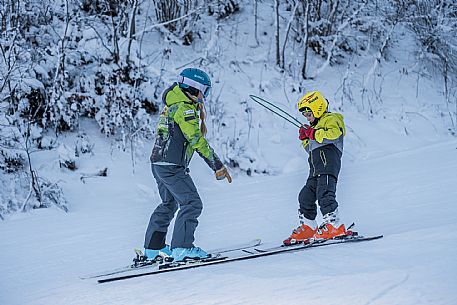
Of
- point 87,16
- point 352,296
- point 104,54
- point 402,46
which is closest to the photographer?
point 352,296

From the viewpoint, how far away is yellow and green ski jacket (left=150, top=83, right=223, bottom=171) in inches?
167

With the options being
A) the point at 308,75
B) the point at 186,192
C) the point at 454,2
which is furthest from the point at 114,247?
the point at 454,2

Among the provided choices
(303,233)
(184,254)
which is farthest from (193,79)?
(303,233)

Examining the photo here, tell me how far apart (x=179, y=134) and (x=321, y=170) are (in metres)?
1.36

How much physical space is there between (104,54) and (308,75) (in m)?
4.48

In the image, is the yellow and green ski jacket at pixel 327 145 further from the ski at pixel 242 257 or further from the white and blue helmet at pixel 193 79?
the white and blue helmet at pixel 193 79

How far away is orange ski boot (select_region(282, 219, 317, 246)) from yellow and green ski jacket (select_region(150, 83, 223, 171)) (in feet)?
3.47

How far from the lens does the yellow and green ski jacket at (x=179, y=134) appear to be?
4.24 m

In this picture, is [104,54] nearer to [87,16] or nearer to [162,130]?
[87,16]

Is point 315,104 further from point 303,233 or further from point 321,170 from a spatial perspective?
point 303,233

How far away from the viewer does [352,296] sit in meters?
3.03

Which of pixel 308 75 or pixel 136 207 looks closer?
pixel 136 207

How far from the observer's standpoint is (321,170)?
4926mm

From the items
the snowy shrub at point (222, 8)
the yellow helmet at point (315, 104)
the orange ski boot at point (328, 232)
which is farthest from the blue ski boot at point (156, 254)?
the snowy shrub at point (222, 8)
